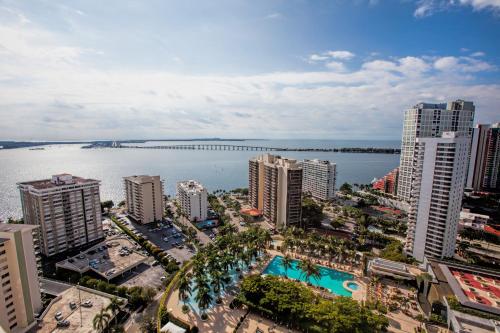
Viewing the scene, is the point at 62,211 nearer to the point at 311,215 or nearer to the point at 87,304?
the point at 87,304

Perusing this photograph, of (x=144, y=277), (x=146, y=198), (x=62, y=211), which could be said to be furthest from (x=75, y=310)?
(x=146, y=198)

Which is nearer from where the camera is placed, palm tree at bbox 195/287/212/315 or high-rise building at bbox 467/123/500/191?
palm tree at bbox 195/287/212/315

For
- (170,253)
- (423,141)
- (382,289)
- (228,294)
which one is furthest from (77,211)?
(423,141)

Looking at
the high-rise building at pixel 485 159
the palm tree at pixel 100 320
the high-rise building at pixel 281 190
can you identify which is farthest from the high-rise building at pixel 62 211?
the high-rise building at pixel 485 159

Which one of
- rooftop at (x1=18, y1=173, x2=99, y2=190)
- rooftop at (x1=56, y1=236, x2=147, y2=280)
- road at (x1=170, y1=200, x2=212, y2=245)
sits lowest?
road at (x1=170, y1=200, x2=212, y2=245)

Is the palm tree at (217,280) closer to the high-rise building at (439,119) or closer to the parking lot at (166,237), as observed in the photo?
the parking lot at (166,237)

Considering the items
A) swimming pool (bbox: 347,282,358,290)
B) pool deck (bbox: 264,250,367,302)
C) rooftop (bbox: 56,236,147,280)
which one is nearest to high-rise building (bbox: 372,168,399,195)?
pool deck (bbox: 264,250,367,302)

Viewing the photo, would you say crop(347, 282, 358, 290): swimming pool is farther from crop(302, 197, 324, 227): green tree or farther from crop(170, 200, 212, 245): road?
crop(170, 200, 212, 245): road
